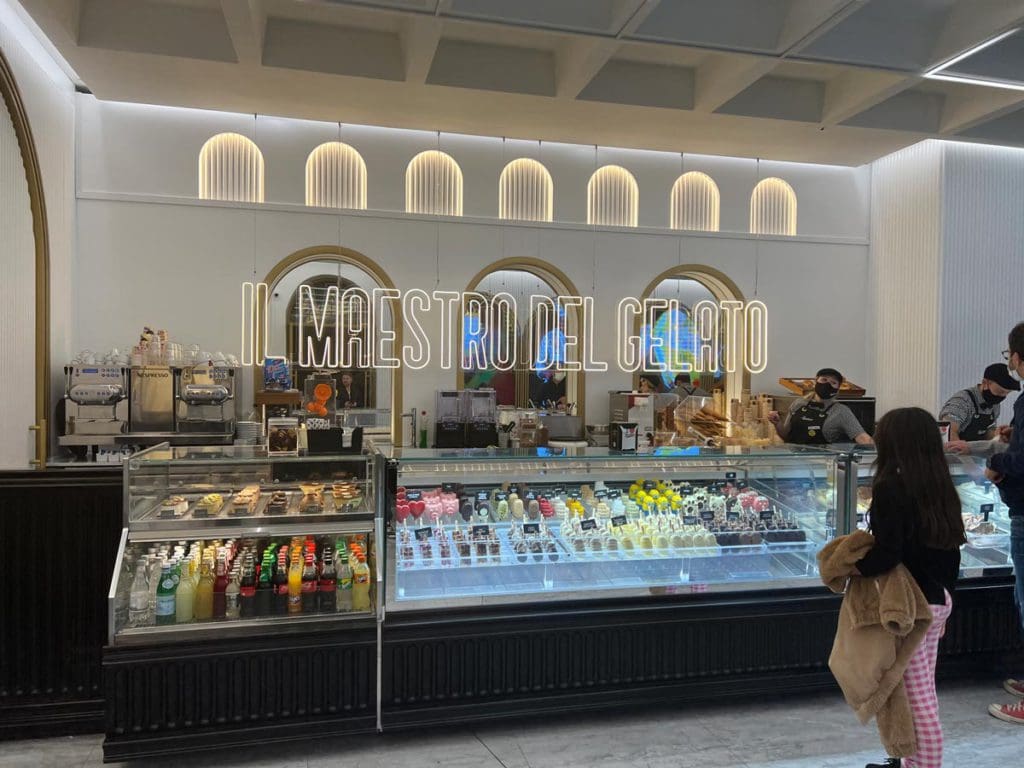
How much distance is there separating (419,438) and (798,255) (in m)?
4.51

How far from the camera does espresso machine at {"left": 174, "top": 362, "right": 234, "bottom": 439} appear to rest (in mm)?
5379

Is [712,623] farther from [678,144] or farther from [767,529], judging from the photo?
[678,144]

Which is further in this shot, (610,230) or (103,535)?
(610,230)

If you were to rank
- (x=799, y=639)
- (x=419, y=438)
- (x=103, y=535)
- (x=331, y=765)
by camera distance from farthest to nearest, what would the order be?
(x=419, y=438)
(x=799, y=639)
(x=103, y=535)
(x=331, y=765)

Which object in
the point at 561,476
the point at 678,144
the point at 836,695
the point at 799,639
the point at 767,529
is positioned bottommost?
the point at 836,695

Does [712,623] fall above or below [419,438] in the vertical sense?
below

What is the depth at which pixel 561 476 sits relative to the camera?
11.8 ft

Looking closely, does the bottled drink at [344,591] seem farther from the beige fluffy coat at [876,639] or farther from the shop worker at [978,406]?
the shop worker at [978,406]

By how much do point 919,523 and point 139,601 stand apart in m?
3.01

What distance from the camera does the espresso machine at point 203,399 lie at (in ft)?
17.6

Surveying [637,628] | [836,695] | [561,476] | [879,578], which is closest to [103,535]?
[561,476]

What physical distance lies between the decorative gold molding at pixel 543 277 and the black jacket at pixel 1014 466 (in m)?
4.11

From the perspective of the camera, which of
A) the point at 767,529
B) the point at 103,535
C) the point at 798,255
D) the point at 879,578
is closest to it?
the point at 879,578

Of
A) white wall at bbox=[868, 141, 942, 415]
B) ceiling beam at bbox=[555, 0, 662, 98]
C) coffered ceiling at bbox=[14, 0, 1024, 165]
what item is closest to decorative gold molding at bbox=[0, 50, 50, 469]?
coffered ceiling at bbox=[14, 0, 1024, 165]
